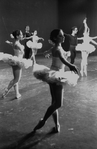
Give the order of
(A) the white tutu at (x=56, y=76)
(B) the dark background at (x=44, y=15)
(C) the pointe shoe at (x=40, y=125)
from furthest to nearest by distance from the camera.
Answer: (B) the dark background at (x=44, y=15) < (C) the pointe shoe at (x=40, y=125) < (A) the white tutu at (x=56, y=76)

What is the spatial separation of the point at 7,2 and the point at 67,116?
7.79 meters

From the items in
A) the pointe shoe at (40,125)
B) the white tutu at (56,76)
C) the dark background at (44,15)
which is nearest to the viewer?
the white tutu at (56,76)

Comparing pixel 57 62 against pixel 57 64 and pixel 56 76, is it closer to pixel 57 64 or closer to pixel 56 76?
pixel 57 64

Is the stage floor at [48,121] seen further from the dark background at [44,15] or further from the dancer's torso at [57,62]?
the dark background at [44,15]

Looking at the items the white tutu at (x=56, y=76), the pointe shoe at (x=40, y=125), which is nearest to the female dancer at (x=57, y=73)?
the white tutu at (x=56, y=76)

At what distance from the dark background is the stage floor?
5474 mm

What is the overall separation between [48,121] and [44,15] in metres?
8.47

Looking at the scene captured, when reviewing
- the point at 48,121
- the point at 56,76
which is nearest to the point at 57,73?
the point at 56,76

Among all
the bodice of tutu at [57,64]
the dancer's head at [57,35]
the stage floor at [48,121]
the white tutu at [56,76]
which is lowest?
the stage floor at [48,121]

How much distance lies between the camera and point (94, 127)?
2.90 m

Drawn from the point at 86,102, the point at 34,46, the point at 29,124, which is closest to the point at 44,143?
the point at 29,124

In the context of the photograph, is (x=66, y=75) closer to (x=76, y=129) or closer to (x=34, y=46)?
(x=76, y=129)

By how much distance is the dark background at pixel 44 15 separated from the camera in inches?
375

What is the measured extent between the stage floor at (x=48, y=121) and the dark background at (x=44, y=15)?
216 inches
